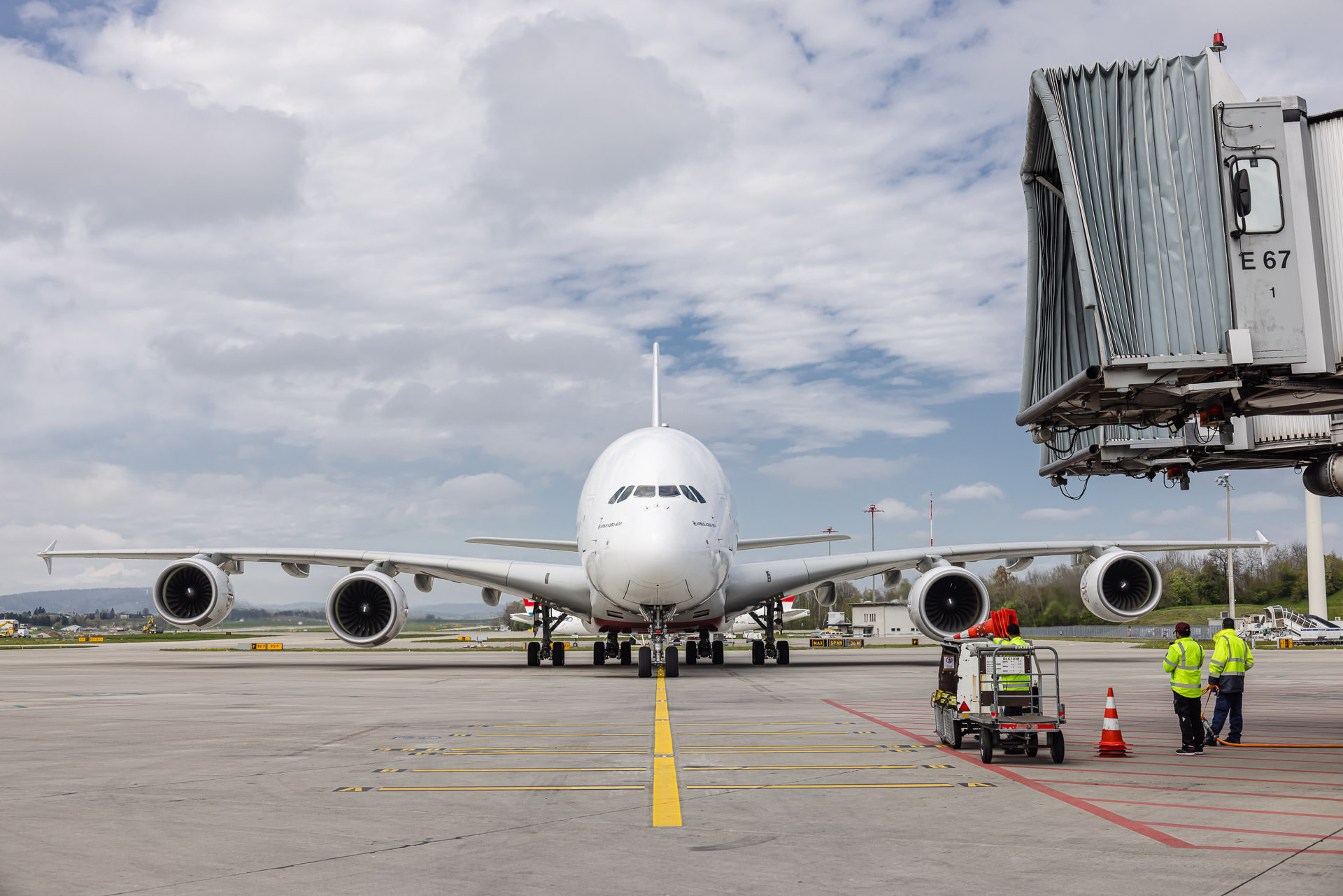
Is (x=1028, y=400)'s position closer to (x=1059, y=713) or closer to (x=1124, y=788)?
(x=1059, y=713)

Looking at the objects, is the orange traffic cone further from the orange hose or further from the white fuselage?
the white fuselage

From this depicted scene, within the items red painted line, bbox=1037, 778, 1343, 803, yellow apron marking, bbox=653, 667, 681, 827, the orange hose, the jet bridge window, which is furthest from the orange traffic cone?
the jet bridge window

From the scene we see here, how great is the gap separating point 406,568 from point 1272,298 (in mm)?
20723

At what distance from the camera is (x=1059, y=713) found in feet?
31.1

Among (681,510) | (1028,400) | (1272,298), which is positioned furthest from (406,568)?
(1272,298)

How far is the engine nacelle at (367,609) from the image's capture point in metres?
23.6

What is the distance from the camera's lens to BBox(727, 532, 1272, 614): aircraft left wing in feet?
82.3

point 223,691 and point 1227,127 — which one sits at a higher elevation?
point 1227,127

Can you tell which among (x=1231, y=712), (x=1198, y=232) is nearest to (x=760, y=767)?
(x=1231, y=712)

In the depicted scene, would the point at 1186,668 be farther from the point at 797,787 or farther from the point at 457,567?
the point at 457,567

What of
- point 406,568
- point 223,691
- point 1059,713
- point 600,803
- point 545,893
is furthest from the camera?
point 406,568

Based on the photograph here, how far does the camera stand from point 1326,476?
47.1 ft

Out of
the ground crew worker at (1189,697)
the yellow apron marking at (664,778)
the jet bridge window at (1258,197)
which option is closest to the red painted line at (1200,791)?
the ground crew worker at (1189,697)

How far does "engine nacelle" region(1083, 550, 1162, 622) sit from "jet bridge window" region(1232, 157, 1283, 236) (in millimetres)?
15471
